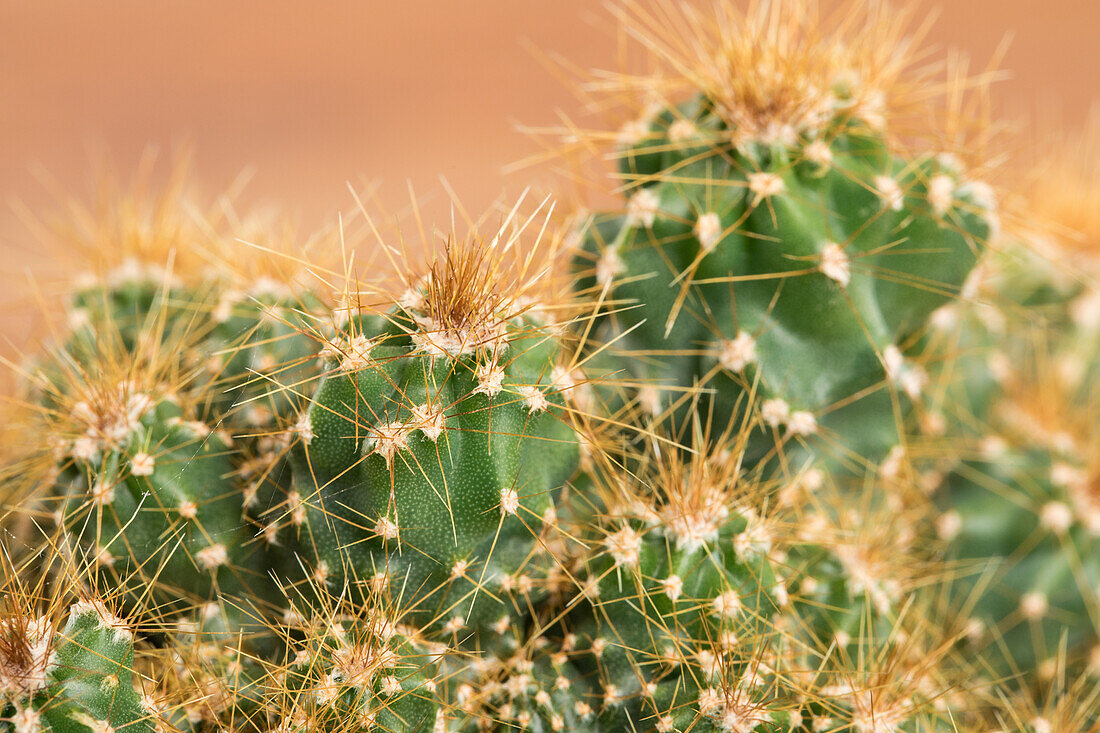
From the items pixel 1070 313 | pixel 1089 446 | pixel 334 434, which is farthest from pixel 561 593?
pixel 1070 313

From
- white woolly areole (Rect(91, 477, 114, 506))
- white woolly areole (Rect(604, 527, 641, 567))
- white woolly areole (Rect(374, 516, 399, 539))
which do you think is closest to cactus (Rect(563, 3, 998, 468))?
white woolly areole (Rect(604, 527, 641, 567))

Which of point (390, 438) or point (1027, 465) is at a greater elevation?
point (390, 438)

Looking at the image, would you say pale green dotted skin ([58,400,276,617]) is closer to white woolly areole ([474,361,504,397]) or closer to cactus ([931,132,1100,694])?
white woolly areole ([474,361,504,397])

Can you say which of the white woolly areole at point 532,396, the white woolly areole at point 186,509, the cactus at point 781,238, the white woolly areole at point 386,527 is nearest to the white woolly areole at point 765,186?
the cactus at point 781,238

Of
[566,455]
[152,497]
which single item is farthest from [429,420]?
[152,497]

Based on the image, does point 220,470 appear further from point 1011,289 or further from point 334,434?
point 1011,289

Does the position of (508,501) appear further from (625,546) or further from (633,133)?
(633,133)

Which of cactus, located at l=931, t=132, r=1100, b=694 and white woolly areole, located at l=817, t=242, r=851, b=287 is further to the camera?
cactus, located at l=931, t=132, r=1100, b=694

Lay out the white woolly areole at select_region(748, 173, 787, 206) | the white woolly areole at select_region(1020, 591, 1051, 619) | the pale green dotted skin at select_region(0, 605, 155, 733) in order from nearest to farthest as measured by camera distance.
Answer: the pale green dotted skin at select_region(0, 605, 155, 733), the white woolly areole at select_region(748, 173, 787, 206), the white woolly areole at select_region(1020, 591, 1051, 619)
